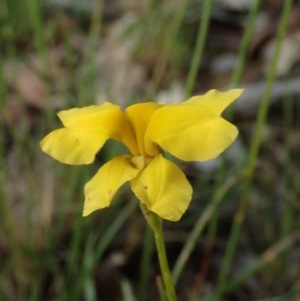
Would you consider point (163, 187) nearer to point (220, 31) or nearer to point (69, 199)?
point (69, 199)

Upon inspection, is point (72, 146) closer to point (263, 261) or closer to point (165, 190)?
point (165, 190)

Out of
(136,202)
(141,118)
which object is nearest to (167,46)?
(136,202)

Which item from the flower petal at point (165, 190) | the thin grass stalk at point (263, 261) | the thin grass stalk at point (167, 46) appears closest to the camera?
the flower petal at point (165, 190)

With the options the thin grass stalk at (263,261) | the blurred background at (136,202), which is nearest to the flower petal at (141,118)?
the blurred background at (136,202)

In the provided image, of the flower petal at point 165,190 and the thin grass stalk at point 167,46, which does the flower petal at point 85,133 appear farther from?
the thin grass stalk at point 167,46

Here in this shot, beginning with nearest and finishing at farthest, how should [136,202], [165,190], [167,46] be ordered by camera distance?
[165,190] < [136,202] < [167,46]

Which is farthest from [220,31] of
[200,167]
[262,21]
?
[200,167]
